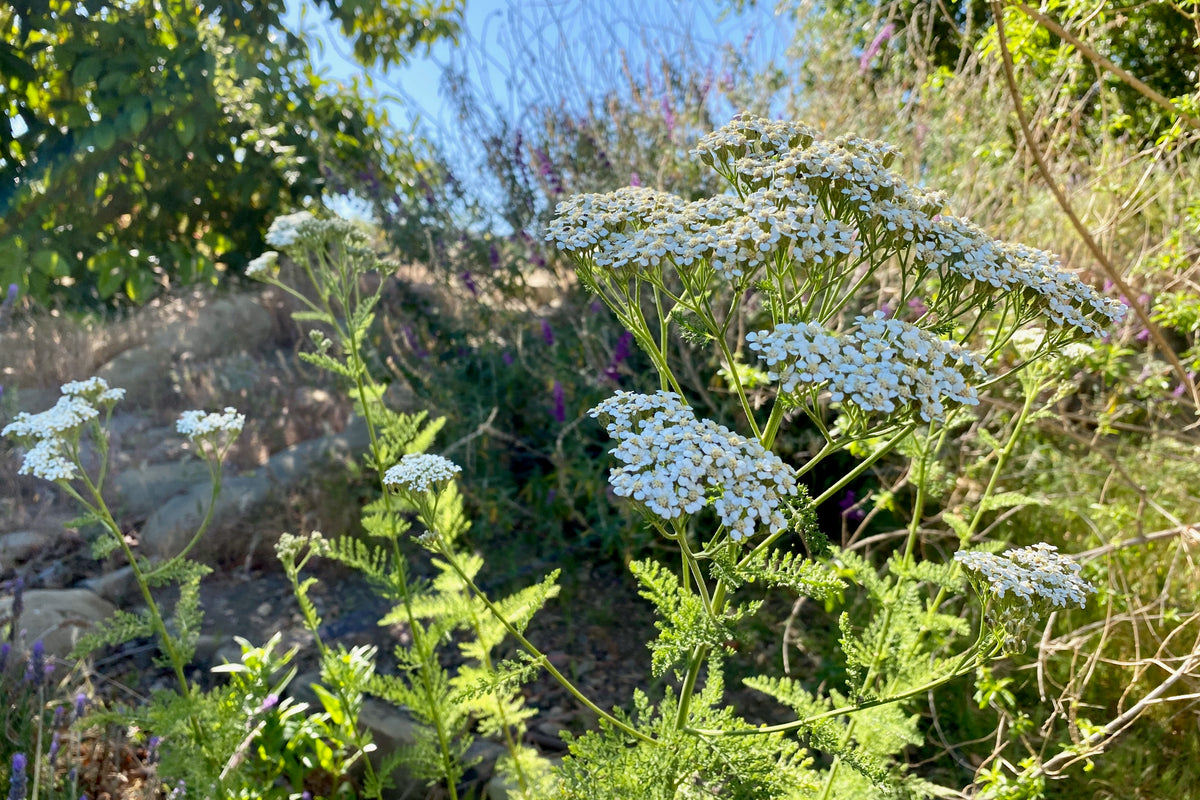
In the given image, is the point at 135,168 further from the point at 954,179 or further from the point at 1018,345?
the point at 1018,345

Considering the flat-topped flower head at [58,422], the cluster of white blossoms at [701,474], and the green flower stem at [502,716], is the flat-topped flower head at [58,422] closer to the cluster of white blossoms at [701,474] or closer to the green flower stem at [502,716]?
the green flower stem at [502,716]

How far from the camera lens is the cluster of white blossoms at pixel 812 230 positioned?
1336 millimetres

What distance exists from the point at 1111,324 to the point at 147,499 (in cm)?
473

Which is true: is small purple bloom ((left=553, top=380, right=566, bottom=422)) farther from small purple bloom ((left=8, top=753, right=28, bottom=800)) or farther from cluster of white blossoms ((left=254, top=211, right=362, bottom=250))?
small purple bloom ((left=8, top=753, right=28, bottom=800))

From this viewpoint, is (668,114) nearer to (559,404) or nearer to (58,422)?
(559,404)

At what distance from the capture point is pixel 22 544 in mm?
3855

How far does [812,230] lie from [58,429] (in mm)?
1851

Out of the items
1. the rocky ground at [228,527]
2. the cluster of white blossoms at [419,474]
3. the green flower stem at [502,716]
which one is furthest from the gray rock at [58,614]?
the cluster of white blossoms at [419,474]

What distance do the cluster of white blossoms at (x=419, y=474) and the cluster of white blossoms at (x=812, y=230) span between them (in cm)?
52

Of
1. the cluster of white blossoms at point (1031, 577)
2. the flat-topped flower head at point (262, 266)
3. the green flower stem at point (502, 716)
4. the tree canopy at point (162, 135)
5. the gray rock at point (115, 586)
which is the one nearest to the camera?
the cluster of white blossoms at point (1031, 577)

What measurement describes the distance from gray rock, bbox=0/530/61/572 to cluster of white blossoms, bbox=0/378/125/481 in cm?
221

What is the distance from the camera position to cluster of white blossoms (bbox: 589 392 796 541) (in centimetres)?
116

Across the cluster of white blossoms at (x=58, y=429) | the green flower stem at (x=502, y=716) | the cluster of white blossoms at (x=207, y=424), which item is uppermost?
the cluster of white blossoms at (x=58, y=429)

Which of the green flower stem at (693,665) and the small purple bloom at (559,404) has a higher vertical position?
the small purple bloom at (559,404)
